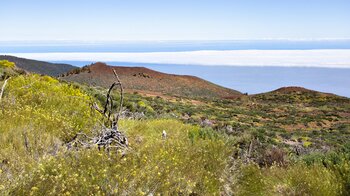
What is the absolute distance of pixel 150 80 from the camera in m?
62.9

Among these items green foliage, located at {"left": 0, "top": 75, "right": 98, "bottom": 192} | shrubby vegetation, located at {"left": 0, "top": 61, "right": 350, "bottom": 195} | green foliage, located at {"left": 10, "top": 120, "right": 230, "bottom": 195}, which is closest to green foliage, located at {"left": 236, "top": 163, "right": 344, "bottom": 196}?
shrubby vegetation, located at {"left": 0, "top": 61, "right": 350, "bottom": 195}

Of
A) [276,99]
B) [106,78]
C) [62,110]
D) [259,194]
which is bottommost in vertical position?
[276,99]

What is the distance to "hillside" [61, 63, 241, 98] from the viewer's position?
58.4 metres

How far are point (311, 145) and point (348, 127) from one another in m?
11.8

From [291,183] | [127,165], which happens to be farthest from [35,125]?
[291,183]

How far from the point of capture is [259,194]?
26.5 ft

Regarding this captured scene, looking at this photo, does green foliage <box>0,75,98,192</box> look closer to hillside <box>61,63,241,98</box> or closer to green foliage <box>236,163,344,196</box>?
green foliage <box>236,163,344,196</box>

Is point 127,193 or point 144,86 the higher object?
point 127,193

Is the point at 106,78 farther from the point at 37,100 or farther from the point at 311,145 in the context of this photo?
the point at 37,100

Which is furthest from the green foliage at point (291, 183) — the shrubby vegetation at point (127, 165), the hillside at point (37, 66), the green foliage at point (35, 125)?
the hillside at point (37, 66)

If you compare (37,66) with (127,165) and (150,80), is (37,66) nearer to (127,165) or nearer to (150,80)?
(150,80)

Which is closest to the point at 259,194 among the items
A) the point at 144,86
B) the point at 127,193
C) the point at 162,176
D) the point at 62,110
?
the point at 162,176

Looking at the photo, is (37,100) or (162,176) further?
(37,100)

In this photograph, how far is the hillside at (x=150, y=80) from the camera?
192 feet
